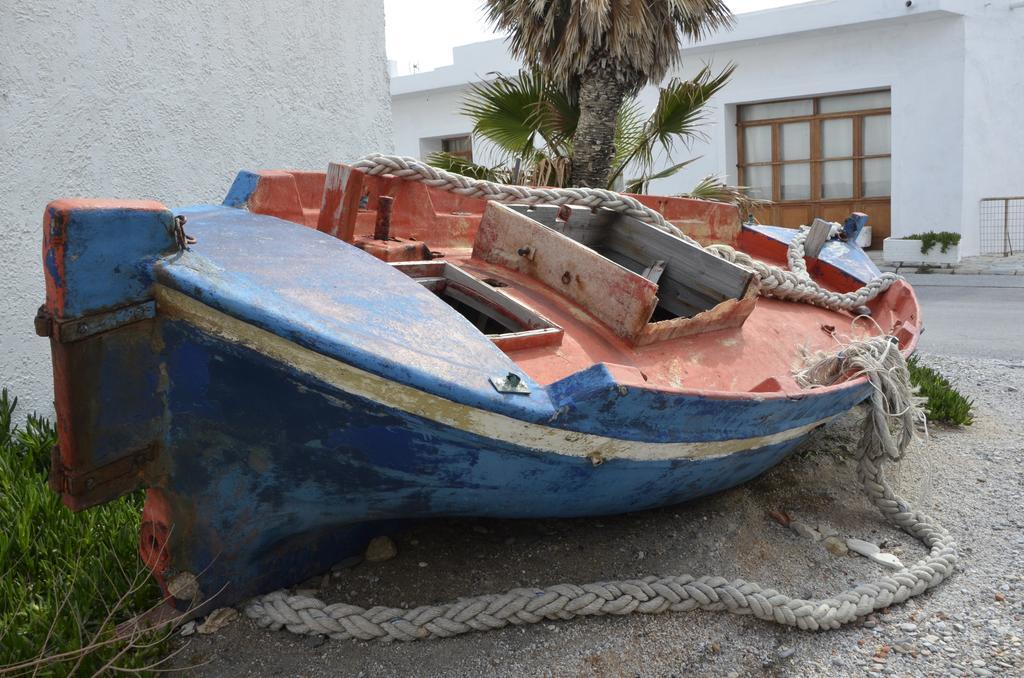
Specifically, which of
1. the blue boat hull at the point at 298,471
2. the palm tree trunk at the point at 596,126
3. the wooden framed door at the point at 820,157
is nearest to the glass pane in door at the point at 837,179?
the wooden framed door at the point at 820,157

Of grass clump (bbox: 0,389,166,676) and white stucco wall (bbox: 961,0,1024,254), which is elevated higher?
white stucco wall (bbox: 961,0,1024,254)

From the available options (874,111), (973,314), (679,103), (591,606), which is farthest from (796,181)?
(591,606)

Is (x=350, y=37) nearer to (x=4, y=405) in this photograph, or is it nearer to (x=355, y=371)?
(x=4, y=405)

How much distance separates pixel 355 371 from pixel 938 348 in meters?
6.32

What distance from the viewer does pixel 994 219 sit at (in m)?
14.3

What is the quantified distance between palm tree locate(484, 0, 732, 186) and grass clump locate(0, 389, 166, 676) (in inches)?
228

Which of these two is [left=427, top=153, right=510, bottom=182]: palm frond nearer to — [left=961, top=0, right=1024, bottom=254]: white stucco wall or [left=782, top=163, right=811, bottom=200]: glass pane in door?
[left=782, top=163, right=811, bottom=200]: glass pane in door

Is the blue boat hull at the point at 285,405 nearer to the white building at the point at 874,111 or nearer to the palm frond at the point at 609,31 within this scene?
the palm frond at the point at 609,31

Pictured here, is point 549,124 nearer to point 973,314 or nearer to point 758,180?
point 973,314

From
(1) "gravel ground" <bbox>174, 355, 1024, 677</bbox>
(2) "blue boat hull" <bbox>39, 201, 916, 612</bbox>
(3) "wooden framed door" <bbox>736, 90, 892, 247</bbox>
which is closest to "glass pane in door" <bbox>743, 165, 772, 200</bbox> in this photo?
(3) "wooden framed door" <bbox>736, 90, 892, 247</bbox>

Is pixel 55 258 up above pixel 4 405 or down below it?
above

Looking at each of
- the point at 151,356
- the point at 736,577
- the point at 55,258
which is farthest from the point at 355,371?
the point at 736,577

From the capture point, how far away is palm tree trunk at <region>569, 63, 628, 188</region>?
26.1ft

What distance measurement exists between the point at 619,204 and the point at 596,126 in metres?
4.88
